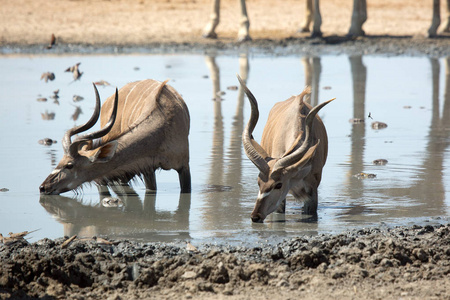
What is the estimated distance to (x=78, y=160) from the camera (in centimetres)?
798

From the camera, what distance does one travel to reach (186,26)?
32.9 m

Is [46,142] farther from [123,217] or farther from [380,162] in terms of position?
[380,162]

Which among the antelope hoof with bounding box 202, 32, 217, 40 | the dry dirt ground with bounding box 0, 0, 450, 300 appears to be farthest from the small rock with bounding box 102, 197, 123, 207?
the antelope hoof with bounding box 202, 32, 217, 40

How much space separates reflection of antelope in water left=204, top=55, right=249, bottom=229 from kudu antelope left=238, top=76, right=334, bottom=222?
1.66ft

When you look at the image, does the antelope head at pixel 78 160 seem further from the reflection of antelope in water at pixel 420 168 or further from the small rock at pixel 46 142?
the small rock at pixel 46 142

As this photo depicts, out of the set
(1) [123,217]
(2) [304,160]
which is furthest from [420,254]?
(1) [123,217]

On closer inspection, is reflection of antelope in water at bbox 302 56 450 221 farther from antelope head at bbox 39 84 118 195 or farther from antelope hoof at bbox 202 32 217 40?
antelope hoof at bbox 202 32 217 40

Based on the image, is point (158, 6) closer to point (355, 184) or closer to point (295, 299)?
point (355, 184)

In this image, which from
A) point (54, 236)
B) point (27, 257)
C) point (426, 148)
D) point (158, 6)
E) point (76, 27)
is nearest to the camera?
point (27, 257)

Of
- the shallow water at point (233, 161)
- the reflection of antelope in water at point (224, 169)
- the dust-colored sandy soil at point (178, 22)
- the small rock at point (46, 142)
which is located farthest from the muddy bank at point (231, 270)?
the dust-colored sandy soil at point (178, 22)

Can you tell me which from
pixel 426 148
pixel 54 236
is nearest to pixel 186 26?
pixel 426 148

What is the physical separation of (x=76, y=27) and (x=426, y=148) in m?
23.2

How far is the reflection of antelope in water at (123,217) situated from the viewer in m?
6.97

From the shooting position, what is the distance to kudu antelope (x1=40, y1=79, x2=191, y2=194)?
7.96 meters
